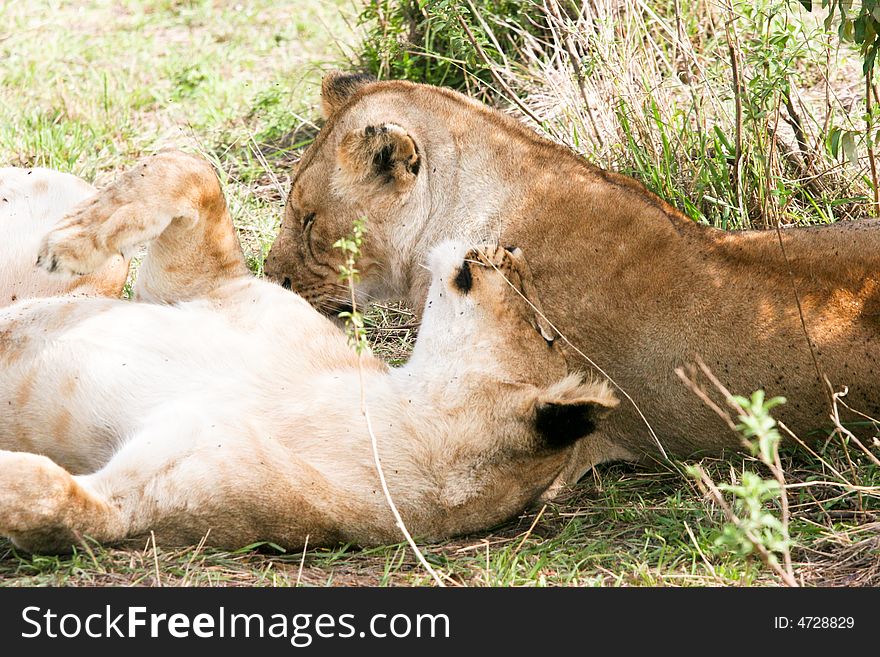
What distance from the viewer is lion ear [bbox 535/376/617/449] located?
3.29 metres

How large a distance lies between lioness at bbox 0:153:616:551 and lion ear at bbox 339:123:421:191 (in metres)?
0.58

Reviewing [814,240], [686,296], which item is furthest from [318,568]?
[814,240]

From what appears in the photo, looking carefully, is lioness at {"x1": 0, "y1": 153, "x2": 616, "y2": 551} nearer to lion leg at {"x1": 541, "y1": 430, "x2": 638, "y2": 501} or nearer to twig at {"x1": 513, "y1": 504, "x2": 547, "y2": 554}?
twig at {"x1": 513, "y1": 504, "x2": 547, "y2": 554}

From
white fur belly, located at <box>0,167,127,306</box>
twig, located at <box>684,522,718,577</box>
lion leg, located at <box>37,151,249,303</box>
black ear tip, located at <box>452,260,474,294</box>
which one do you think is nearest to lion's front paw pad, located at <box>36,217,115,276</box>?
lion leg, located at <box>37,151,249,303</box>

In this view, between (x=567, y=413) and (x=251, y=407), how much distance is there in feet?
2.93

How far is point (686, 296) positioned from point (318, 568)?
1.53 meters

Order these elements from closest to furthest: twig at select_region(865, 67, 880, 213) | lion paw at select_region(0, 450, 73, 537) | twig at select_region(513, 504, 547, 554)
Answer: lion paw at select_region(0, 450, 73, 537) → twig at select_region(513, 504, 547, 554) → twig at select_region(865, 67, 880, 213)

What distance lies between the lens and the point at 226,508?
10.1 feet

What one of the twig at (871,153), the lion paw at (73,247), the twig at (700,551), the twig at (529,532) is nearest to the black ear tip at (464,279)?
the twig at (529,532)

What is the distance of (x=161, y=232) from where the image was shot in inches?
147

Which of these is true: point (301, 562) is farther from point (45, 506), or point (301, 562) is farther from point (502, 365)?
point (502, 365)

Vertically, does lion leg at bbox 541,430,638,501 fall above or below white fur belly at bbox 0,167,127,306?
below

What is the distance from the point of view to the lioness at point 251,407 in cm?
307

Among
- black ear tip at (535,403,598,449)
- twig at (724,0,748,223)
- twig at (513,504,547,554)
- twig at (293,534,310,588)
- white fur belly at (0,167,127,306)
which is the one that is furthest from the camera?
twig at (724,0,748,223)
